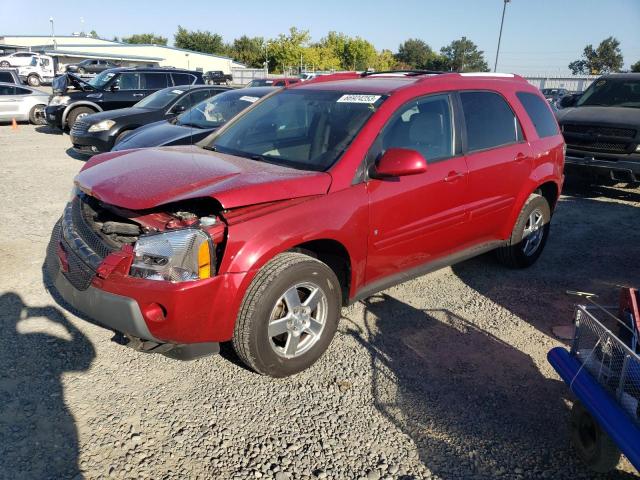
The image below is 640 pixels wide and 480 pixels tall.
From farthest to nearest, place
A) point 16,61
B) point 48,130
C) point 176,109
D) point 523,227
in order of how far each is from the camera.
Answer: point 16,61, point 48,130, point 176,109, point 523,227

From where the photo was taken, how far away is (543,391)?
127 inches

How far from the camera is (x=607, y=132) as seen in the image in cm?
791

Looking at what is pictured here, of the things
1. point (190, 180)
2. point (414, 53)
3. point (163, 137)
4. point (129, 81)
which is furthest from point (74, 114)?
point (414, 53)

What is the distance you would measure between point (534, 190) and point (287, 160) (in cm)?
265

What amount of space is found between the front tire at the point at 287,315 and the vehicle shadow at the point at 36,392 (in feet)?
3.35

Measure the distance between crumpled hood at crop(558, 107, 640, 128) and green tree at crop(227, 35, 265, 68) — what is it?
7304 centimetres

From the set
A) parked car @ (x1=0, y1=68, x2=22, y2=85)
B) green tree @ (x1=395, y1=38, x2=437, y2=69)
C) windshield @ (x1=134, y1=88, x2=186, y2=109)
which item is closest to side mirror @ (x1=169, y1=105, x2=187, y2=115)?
windshield @ (x1=134, y1=88, x2=186, y2=109)

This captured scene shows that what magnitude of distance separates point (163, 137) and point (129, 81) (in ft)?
24.2

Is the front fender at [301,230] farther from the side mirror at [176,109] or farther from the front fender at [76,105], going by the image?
the front fender at [76,105]

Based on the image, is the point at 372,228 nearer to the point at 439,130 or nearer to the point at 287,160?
the point at 287,160

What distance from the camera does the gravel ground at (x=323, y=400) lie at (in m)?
2.55

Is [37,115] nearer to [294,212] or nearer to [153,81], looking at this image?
[153,81]

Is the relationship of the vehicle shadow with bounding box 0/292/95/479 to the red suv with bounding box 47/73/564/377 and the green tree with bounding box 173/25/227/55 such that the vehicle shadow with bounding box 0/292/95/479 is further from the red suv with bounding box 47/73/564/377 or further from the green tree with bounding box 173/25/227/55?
the green tree with bounding box 173/25/227/55

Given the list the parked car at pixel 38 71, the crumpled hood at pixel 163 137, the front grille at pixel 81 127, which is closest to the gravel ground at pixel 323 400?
the crumpled hood at pixel 163 137
